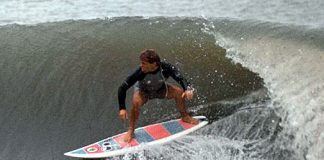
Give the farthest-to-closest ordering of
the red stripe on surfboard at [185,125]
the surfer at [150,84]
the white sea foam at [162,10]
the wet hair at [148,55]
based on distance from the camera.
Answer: the white sea foam at [162,10], the red stripe on surfboard at [185,125], the surfer at [150,84], the wet hair at [148,55]

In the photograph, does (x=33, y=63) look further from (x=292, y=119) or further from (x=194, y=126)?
(x=292, y=119)

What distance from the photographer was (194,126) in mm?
7273

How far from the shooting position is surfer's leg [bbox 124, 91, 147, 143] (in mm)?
6883

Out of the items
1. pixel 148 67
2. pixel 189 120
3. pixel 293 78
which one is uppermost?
pixel 148 67

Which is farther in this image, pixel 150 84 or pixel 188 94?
pixel 150 84

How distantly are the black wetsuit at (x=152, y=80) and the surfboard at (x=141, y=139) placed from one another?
61 centimetres

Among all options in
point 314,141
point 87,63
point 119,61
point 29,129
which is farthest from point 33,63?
point 314,141

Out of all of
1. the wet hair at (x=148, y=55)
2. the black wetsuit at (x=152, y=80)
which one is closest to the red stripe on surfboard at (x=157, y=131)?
the black wetsuit at (x=152, y=80)

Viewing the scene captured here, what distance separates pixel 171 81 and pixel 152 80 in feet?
6.85

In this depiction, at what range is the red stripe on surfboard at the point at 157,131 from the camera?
7117 millimetres

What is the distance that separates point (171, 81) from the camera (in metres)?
8.83

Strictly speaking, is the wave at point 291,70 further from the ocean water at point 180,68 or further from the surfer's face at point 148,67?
the surfer's face at point 148,67

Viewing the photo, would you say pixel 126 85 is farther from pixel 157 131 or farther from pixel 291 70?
pixel 291 70

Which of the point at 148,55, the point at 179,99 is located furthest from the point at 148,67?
the point at 179,99
